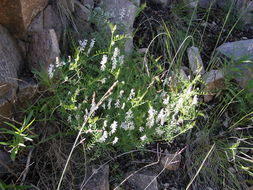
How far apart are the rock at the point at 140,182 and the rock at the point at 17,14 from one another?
55.8 inches

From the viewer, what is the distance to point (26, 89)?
2.56 meters

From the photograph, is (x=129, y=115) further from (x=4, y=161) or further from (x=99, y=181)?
(x=4, y=161)

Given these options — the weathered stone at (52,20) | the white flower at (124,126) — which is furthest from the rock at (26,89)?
the white flower at (124,126)

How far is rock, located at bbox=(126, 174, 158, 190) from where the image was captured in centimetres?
259

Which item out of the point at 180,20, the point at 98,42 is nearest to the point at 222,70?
the point at 180,20

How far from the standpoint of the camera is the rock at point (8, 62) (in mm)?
2422

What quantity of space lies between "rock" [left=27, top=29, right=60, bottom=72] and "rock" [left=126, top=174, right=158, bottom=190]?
3.49ft

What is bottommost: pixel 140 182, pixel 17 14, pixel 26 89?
pixel 140 182

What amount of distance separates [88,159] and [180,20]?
6.83ft

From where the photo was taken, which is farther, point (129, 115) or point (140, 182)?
point (140, 182)

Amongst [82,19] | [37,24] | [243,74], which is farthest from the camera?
[243,74]

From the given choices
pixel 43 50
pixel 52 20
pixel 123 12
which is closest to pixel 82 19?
pixel 52 20

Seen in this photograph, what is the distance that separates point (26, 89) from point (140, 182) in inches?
43.0

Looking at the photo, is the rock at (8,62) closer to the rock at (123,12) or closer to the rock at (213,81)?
the rock at (123,12)
